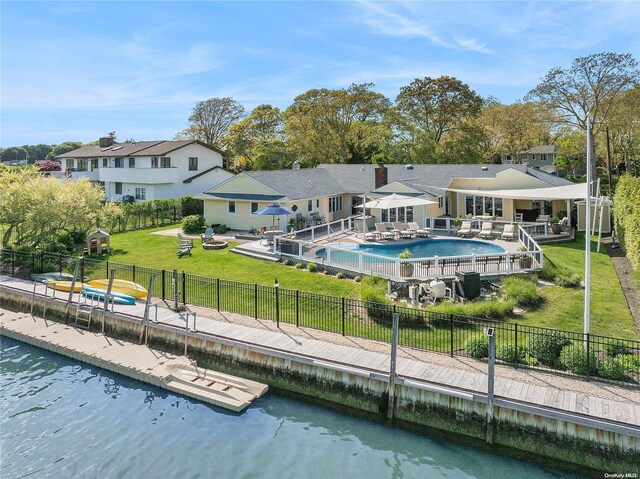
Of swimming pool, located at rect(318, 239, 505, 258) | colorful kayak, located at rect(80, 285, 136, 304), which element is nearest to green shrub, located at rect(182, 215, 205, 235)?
swimming pool, located at rect(318, 239, 505, 258)

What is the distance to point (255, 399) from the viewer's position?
12867mm

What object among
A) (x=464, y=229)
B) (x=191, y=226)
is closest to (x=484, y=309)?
(x=464, y=229)

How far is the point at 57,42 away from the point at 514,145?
188ft

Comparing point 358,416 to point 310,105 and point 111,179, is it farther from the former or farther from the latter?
point 310,105

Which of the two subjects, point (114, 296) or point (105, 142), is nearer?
point (114, 296)

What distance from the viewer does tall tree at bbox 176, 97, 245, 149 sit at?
69312 millimetres

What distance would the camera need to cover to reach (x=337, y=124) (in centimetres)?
5984

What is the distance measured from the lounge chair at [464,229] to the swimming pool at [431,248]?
1.43 meters

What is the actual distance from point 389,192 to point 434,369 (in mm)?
24005

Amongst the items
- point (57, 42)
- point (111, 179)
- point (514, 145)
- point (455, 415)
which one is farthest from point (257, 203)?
point (514, 145)

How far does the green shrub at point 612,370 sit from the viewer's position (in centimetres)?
1116

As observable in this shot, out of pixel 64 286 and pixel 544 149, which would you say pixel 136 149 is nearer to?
pixel 64 286

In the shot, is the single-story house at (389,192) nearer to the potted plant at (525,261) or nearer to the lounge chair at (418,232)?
the lounge chair at (418,232)

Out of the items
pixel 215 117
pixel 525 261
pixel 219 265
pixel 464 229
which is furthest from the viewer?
pixel 215 117
